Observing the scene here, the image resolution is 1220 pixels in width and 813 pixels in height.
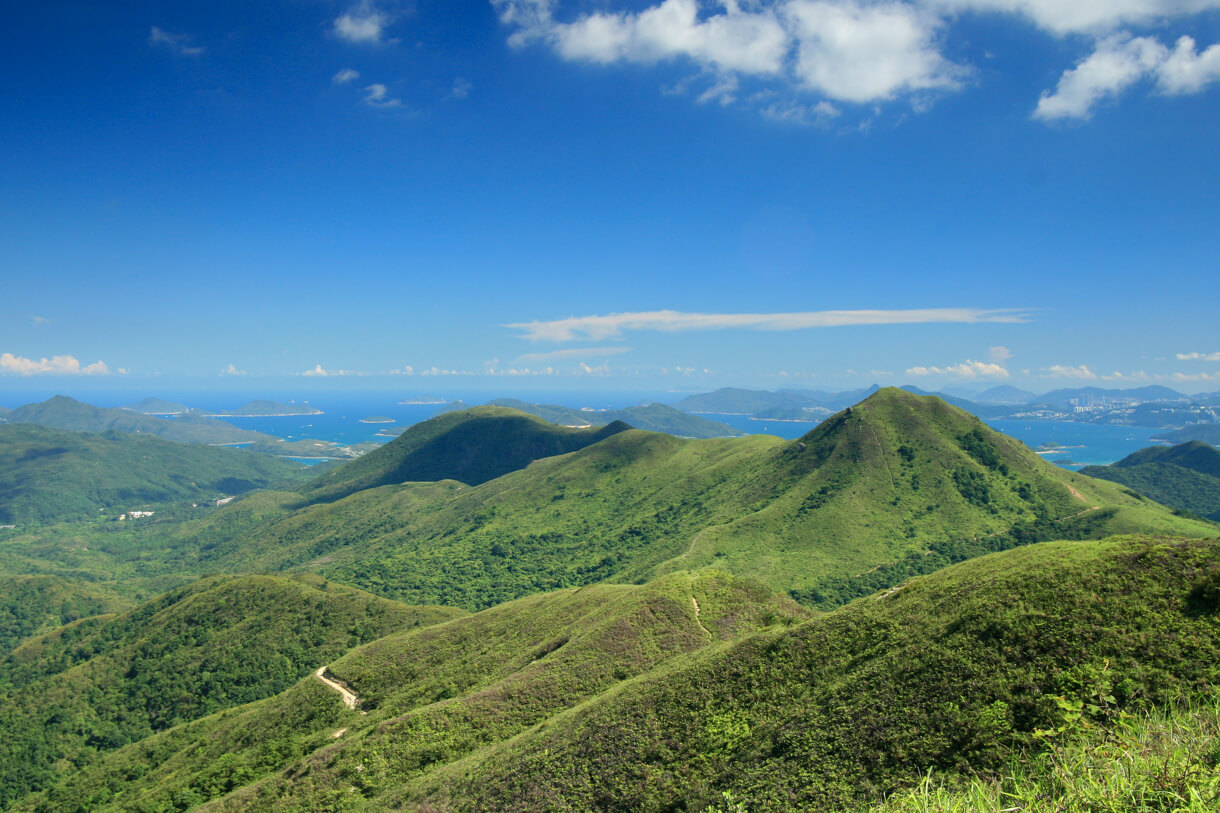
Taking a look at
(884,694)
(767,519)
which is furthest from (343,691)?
(767,519)

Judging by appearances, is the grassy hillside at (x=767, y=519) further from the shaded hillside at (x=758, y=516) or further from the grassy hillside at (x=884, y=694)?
the grassy hillside at (x=884, y=694)

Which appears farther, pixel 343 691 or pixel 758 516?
pixel 758 516

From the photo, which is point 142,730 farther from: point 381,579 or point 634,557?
point 634,557

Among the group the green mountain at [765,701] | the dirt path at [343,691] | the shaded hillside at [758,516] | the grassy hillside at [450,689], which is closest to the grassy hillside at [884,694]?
the green mountain at [765,701]

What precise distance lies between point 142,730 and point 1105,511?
166040 mm

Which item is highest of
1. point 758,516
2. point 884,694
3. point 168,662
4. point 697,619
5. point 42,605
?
point 884,694

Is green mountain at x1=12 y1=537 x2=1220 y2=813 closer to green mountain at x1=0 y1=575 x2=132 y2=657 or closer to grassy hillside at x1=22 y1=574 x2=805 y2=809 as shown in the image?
grassy hillside at x1=22 y1=574 x2=805 y2=809

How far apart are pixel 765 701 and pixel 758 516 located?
94506 millimetres

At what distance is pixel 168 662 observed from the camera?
3455 inches

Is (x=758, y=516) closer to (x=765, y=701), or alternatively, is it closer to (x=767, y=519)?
(x=767, y=519)

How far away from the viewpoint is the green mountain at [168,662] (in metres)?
76.0

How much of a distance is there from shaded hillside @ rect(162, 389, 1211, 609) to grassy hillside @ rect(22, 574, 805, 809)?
1794 inches

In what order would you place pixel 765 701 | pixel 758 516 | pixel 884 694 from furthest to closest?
1. pixel 758 516
2. pixel 765 701
3. pixel 884 694

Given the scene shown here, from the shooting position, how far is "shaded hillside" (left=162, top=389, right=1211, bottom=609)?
107m
